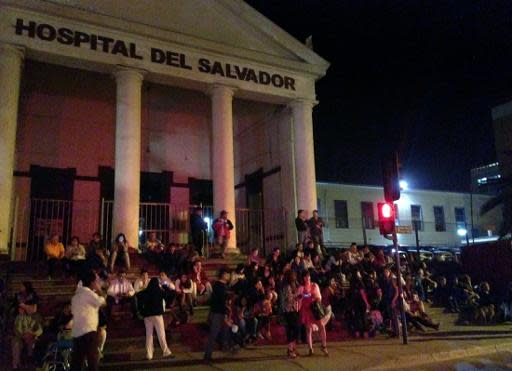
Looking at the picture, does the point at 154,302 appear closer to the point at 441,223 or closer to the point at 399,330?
the point at 399,330

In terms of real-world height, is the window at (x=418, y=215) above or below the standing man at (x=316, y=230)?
above

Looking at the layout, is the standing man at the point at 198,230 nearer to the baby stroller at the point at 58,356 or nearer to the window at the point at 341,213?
the baby stroller at the point at 58,356

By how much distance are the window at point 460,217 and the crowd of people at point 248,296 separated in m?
22.4

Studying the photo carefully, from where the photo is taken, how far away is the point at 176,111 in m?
20.5

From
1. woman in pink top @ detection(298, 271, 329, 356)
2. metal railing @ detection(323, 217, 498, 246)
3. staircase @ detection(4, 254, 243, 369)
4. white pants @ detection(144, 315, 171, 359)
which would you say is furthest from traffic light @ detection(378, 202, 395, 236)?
metal railing @ detection(323, 217, 498, 246)

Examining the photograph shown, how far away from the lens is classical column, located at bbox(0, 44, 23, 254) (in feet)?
43.1

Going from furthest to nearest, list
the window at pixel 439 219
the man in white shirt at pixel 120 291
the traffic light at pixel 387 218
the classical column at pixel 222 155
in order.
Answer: the window at pixel 439 219
the classical column at pixel 222 155
the traffic light at pixel 387 218
the man in white shirt at pixel 120 291

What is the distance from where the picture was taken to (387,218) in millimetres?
11758

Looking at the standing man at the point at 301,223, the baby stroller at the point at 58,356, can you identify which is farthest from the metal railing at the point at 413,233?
the baby stroller at the point at 58,356

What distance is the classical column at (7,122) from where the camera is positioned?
13133 mm

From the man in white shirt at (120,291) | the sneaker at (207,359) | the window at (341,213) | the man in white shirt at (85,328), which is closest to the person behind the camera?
the man in white shirt at (85,328)

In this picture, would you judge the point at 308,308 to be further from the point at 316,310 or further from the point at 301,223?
the point at 301,223

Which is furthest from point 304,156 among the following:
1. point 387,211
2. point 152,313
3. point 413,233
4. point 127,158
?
point 413,233

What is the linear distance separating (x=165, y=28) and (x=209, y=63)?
1.87 meters
